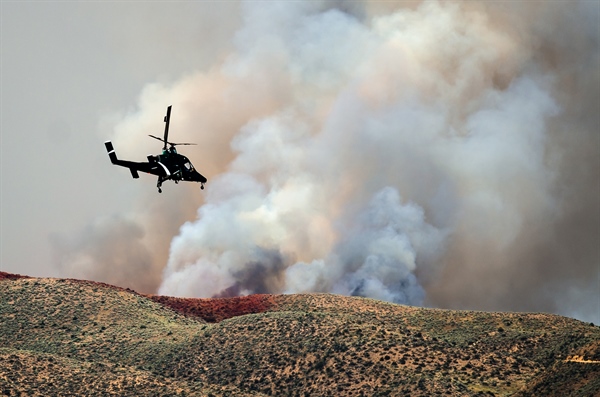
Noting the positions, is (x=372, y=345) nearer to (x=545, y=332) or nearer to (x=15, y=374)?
(x=545, y=332)

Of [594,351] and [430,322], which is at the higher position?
[430,322]

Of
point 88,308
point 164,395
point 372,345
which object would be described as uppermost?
point 88,308

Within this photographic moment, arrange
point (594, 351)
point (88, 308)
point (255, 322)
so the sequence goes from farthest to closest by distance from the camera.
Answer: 1. point (88, 308)
2. point (255, 322)
3. point (594, 351)

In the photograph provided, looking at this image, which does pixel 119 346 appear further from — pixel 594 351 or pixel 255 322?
pixel 594 351

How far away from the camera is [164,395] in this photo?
160m

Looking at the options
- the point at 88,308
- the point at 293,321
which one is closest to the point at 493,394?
the point at 293,321

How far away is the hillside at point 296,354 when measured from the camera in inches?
6339

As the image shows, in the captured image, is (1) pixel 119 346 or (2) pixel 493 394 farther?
(1) pixel 119 346

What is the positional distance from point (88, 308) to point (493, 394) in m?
65.8

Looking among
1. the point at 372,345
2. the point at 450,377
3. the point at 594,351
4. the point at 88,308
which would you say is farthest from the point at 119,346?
the point at 594,351

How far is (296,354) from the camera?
174m

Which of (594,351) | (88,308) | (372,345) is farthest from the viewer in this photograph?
(88,308)

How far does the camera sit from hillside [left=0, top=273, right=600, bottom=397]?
161000 millimetres

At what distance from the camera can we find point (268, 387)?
552 ft
